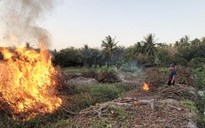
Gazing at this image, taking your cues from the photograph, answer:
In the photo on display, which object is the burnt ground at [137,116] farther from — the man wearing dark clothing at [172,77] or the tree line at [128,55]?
the tree line at [128,55]

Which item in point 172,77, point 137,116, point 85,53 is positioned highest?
point 85,53

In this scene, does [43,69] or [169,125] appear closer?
[169,125]

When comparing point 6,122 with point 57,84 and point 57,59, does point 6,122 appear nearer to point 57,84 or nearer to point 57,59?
point 57,84

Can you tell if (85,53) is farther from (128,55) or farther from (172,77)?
(172,77)

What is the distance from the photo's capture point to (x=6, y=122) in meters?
9.05

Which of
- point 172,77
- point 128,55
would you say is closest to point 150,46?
point 128,55

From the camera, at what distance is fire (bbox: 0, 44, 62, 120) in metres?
9.89

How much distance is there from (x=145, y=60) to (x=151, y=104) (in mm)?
33589

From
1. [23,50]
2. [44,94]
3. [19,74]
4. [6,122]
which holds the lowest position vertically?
[6,122]

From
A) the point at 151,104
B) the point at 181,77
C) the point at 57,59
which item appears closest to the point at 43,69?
the point at 151,104

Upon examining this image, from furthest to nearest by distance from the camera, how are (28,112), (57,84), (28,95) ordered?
(57,84) → (28,95) → (28,112)

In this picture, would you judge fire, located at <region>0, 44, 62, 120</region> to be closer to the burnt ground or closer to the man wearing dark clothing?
the burnt ground

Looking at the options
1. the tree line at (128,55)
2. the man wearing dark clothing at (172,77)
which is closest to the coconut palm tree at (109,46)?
the tree line at (128,55)

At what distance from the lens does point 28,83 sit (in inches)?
427
